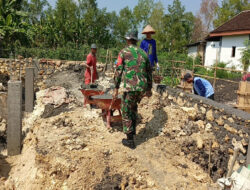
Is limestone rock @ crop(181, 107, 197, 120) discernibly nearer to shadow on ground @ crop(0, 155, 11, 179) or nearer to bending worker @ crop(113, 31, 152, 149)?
bending worker @ crop(113, 31, 152, 149)

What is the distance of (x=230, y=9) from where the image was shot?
28047 millimetres

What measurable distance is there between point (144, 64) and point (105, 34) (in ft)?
75.4

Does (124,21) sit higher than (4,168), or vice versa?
(124,21)

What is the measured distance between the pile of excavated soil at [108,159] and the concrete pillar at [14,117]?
577mm

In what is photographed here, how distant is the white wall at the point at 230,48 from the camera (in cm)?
1552

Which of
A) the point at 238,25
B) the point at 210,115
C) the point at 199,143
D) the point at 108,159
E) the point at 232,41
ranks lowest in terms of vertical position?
the point at 108,159

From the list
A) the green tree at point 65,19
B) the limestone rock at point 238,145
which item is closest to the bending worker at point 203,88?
the limestone rock at point 238,145

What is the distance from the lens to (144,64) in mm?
3604

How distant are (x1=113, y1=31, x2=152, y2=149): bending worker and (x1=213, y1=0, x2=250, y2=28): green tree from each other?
26.8m

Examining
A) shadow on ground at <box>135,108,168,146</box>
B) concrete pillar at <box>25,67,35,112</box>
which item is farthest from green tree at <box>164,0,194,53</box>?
shadow on ground at <box>135,108,168,146</box>

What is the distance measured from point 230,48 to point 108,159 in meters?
15.5


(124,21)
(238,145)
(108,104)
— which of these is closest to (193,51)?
(124,21)

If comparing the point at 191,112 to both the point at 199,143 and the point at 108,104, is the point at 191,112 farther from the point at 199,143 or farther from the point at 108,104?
the point at 108,104

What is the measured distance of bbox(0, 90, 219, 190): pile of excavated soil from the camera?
3174 millimetres
